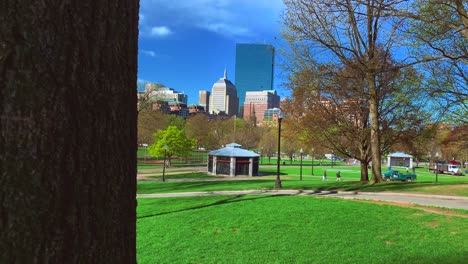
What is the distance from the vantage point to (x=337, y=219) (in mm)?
8805

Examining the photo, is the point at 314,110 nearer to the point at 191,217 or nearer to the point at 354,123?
the point at 354,123

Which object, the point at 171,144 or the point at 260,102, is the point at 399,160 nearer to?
the point at 171,144

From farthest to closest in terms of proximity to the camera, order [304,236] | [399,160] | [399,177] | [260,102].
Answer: [260,102], [399,160], [399,177], [304,236]

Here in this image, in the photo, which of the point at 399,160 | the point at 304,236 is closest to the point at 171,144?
the point at 304,236

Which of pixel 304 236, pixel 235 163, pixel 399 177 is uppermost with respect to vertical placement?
pixel 304 236

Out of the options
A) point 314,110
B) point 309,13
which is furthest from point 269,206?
point 314,110
